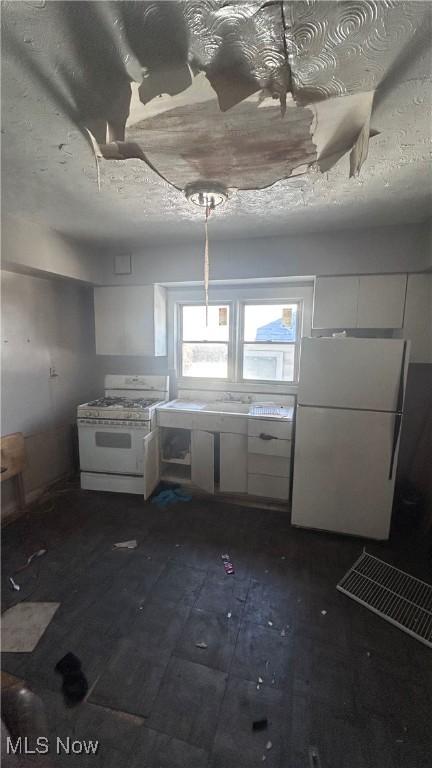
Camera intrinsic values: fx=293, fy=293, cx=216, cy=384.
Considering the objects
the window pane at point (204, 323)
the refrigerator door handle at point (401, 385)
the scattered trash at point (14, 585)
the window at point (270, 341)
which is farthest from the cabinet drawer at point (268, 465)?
the scattered trash at point (14, 585)

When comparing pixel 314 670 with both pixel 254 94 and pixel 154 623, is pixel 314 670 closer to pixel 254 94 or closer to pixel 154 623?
pixel 154 623

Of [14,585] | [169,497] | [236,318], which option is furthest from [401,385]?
[14,585]

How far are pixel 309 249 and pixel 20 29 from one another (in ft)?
7.48

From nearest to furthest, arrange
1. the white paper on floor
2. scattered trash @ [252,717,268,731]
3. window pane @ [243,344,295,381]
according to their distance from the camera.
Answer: scattered trash @ [252,717,268,731] → the white paper on floor → window pane @ [243,344,295,381]

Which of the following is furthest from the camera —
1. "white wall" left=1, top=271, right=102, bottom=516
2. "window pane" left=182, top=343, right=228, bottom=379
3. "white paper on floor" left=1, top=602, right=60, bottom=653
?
"window pane" left=182, top=343, right=228, bottom=379

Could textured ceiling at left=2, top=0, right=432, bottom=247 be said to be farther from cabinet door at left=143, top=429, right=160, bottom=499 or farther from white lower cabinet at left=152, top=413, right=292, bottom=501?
cabinet door at left=143, top=429, right=160, bottom=499

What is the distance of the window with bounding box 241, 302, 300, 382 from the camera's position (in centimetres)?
310

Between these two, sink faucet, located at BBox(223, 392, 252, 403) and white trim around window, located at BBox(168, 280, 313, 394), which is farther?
sink faucet, located at BBox(223, 392, 252, 403)

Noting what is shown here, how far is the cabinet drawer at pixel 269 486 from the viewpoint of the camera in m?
2.69

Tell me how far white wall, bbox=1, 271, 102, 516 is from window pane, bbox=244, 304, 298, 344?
6.30 ft

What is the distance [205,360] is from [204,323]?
0.42 meters

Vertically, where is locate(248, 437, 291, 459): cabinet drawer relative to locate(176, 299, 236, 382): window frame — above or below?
below

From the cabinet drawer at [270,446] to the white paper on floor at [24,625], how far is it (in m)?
1.76

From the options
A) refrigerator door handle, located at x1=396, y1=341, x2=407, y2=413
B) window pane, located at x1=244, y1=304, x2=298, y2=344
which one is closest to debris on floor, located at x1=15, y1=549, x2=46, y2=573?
window pane, located at x1=244, y1=304, x2=298, y2=344
